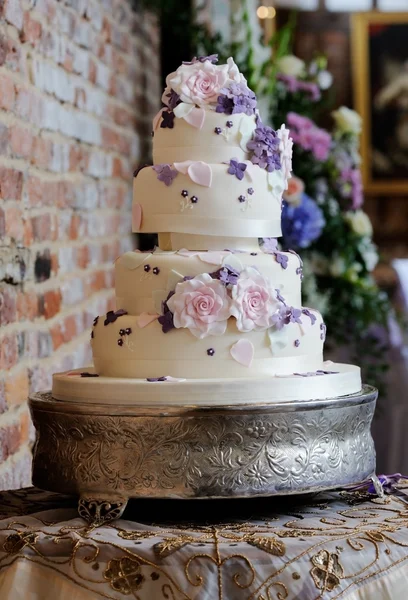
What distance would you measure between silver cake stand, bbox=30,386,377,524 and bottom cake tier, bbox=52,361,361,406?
0.02 metres

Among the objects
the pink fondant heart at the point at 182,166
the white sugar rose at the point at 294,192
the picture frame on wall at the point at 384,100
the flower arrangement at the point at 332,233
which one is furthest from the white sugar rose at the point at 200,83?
the picture frame on wall at the point at 384,100

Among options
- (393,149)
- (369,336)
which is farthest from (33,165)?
(393,149)

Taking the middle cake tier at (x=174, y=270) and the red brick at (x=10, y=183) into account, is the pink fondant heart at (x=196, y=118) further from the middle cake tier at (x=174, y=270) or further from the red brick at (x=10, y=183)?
the red brick at (x=10, y=183)

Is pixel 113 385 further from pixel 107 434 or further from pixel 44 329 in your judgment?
pixel 44 329

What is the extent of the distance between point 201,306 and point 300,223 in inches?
78.0

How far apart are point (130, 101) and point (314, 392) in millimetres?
2089

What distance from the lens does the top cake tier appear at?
154 cm

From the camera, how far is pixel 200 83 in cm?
159

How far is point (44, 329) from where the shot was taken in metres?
2.23

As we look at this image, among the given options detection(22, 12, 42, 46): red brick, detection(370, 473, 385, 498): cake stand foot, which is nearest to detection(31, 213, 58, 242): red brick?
detection(22, 12, 42, 46): red brick

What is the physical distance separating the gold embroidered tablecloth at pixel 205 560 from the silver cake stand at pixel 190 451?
0.05m

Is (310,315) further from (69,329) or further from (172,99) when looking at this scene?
(69,329)

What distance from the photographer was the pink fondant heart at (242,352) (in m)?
1.45

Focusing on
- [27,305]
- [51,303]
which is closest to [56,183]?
[51,303]
